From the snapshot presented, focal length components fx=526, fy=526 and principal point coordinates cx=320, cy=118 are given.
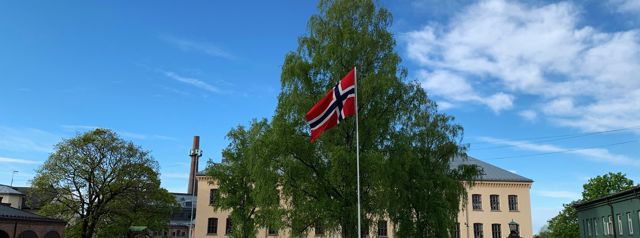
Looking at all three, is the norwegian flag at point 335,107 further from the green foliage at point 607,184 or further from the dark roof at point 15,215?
the green foliage at point 607,184

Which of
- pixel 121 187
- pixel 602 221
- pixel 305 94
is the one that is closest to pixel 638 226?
pixel 602 221

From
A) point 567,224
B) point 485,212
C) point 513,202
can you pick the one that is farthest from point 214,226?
point 567,224

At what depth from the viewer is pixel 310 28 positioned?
28.3m

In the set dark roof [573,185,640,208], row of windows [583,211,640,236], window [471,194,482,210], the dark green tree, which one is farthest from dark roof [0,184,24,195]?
row of windows [583,211,640,236]

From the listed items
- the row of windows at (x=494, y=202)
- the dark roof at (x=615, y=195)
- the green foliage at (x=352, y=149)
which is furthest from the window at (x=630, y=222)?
the row of windows at (x=494, y=202)

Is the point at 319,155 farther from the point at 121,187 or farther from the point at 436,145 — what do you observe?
the point at 121,187

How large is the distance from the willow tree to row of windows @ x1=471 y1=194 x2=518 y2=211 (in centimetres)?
2845

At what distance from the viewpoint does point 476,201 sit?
56969mm

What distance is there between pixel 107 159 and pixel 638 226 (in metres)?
40.1

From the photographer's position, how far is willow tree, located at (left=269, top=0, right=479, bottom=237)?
78.8 feet

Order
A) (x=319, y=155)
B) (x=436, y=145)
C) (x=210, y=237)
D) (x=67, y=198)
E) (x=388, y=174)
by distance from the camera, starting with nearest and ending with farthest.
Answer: (x=388, y=174) < (x=319, y=155) < (x=436, y=145) < (x=67, y=198) < (x=210, y=237)

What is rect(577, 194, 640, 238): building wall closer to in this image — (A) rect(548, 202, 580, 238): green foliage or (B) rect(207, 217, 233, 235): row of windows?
(A) rect(548, 202, 580, 238): green foliage

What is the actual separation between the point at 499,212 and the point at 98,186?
40.0 m

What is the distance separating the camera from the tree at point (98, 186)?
41.8 meters
